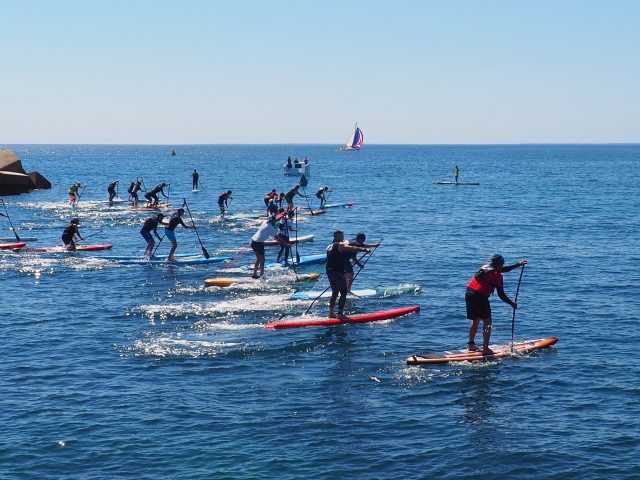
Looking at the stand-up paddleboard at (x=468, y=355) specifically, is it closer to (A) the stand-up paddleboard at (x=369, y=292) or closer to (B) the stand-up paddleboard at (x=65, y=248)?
(A) the stand-up paddleboard at (x=369, y=292)

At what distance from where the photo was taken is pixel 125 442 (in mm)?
13578

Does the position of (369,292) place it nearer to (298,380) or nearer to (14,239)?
(298,380)

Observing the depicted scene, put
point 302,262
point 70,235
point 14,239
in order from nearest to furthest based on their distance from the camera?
1. point 302,262
2. point 70,235
3. point 14,239

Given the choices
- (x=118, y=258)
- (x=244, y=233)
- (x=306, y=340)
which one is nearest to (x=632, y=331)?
(x=306, y=340)

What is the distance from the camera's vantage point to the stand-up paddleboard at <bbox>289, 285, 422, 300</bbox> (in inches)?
962

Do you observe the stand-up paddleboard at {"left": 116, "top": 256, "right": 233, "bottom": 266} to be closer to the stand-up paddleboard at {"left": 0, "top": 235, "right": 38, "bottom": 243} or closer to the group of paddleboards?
the group of paddleboards

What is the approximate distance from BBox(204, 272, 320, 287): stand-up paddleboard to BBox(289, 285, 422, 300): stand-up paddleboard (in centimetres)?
189

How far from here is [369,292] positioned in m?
25.6

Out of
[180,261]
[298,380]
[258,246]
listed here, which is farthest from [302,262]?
[298,380]

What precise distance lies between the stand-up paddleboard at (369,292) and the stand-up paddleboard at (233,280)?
189cm

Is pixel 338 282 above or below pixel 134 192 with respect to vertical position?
below

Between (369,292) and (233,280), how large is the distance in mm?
4751

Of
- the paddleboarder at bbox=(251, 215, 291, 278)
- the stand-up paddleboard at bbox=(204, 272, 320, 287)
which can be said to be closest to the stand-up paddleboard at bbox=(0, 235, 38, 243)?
the stand-up paddleboard at bbox=(204, 272, 320, 287)

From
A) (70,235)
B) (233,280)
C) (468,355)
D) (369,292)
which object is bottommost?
(468,355)
